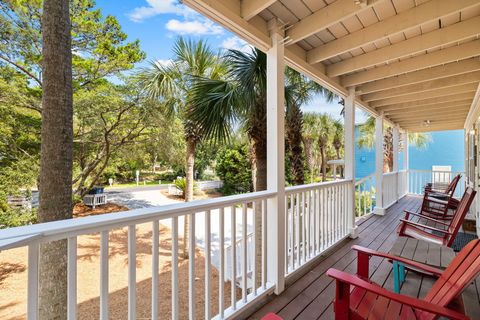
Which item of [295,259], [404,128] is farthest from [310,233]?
[404,128]

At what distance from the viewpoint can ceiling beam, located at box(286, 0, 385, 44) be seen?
197 centimetres

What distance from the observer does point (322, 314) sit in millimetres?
2002

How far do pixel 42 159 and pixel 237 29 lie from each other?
298 centimetres

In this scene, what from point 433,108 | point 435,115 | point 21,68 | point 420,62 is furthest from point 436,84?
point 21,68

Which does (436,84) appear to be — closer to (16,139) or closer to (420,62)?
(420,62)

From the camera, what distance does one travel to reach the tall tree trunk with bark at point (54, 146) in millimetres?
3104

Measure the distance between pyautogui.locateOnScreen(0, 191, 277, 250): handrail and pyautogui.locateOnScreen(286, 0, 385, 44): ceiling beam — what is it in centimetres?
179

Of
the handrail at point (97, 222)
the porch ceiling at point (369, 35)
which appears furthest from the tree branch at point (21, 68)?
the handrail at point (97, 222)

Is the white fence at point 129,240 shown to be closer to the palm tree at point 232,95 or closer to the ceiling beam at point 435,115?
the palm tree at point 232,95

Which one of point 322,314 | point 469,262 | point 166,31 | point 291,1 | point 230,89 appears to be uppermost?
point 166,31

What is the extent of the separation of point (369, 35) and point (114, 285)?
21.2ft

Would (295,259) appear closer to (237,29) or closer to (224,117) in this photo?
(224,117)

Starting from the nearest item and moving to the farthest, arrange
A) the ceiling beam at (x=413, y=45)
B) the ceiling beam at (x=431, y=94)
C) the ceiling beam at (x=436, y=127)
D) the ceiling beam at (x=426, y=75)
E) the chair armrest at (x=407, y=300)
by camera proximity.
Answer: the chair armrest at (x=407, y=300), the ceiling beam at (x=413, y=45), the ceiling beam at (x=426, y=75), the ceiling beam at (x=431, y=94), the ceiling beam at (x=436, y=127)

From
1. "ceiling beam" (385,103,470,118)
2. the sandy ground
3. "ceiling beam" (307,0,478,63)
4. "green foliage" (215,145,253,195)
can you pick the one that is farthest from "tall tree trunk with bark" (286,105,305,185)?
"green foliage" (215,145,253,195)
